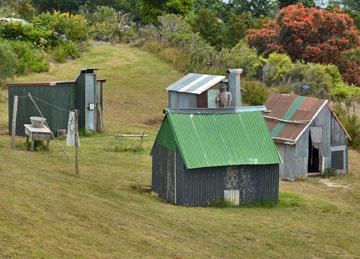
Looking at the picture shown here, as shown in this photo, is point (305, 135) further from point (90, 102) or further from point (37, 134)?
point (37, 134)

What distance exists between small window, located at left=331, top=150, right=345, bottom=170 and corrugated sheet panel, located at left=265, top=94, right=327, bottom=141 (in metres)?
2.21

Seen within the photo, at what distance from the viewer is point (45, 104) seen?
38562 millimetres

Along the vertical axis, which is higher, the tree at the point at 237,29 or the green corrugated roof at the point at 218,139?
the tree at the point at 237,29

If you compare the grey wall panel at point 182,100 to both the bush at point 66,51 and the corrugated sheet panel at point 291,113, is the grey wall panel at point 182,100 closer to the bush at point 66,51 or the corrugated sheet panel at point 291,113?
the corrugated sheet panel at point 291,113

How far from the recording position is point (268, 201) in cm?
2902

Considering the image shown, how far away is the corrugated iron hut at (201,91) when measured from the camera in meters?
37.0

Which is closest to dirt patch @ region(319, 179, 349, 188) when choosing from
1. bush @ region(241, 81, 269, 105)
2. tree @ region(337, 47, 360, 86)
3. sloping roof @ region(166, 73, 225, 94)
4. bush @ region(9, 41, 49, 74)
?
sloping roof @ region(166, 73, 225, 94)

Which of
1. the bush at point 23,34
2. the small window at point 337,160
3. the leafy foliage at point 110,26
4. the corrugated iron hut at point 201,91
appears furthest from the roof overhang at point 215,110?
the leafy foliage at point 110,26

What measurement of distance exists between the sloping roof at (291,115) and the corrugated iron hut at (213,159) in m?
6.65

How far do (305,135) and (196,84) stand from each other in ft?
20.0

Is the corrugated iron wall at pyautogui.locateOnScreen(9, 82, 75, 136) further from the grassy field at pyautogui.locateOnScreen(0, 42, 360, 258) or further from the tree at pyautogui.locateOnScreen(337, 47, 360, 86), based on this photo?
the tree at pyautogui.locateOnScreen(337, 47, 360, 86)

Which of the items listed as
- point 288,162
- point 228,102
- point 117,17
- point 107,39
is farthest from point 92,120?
point 117,17

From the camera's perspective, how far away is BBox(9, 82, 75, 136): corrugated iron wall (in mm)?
38031

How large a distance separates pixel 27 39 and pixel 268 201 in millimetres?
31126
